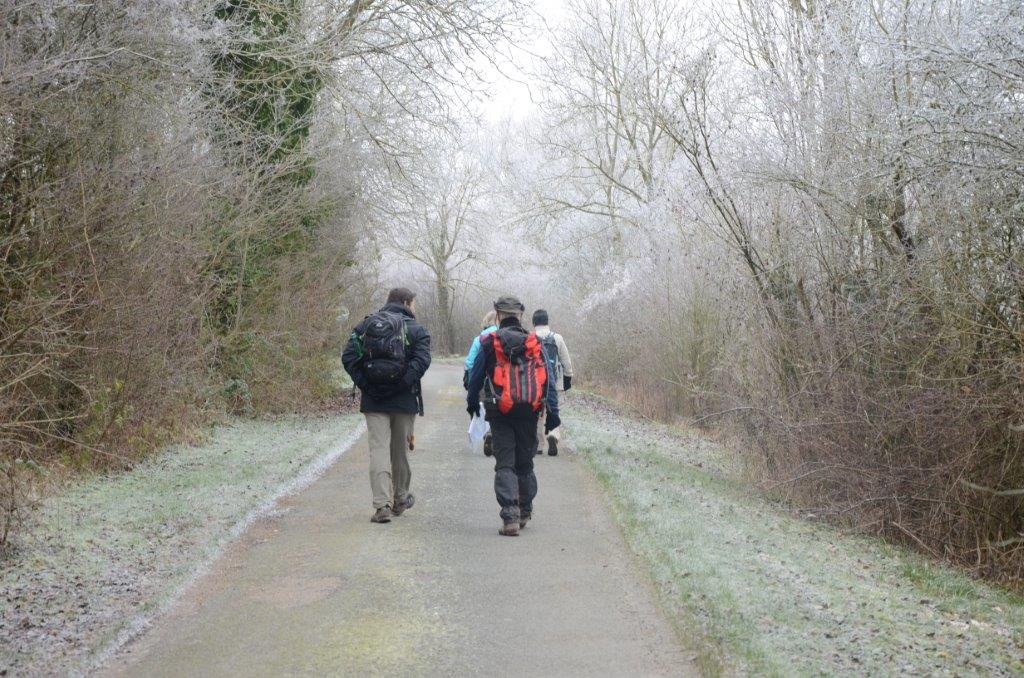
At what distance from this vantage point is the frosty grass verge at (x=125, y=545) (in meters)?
6.01

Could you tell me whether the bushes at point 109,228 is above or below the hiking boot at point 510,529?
above

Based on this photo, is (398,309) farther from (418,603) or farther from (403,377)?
(418,603)

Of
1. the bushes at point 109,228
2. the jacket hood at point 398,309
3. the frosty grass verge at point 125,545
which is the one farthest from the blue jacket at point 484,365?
the bushes at point 109,228

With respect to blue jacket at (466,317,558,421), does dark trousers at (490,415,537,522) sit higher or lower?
lower

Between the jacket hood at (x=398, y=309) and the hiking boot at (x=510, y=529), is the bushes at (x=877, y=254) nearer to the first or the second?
the hiking boot at (x=510, y=529)

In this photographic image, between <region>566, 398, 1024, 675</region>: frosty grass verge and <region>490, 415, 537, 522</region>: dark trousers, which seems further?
<region>490, 415, 537, 522</region>: dark trousers

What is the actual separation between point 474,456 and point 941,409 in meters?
6.17

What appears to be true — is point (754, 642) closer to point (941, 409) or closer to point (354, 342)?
point (354, 342)

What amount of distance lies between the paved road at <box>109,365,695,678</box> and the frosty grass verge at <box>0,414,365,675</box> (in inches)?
9.2

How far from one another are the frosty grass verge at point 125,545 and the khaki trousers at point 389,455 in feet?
3.74

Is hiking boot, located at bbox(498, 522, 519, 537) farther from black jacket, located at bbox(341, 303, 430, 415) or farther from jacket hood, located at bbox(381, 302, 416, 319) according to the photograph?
jacket hood, located at bbox(381, 302, 416, 319)

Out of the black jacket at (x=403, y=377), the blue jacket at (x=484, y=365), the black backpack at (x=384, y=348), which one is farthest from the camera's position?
the black jacket at (x=403, y=377)

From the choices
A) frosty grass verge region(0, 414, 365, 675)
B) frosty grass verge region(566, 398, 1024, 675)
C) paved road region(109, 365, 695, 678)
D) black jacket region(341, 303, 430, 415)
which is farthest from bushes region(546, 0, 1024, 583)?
frosty grass verge region(0, 414, 365, 675)

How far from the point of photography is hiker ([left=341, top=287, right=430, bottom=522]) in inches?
374
